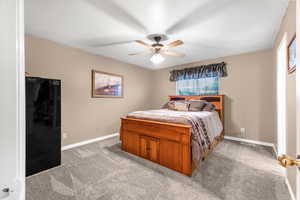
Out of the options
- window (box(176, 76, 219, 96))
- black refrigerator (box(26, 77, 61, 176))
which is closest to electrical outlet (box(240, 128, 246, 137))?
window (box(176, 76, 219, 96))

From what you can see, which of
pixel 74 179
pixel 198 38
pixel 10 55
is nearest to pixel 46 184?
pixel 74 179

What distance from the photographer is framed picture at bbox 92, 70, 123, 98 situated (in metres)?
3.50

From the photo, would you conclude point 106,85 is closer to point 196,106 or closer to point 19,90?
point 196,106

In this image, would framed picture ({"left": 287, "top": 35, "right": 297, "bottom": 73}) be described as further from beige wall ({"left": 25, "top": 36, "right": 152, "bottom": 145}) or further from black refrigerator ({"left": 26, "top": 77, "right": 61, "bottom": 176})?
beige wall ({"left": 25, "top": 36, "right": 152, "bottom": 145})

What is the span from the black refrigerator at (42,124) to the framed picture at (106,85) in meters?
1.33

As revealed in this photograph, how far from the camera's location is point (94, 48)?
10.4ft

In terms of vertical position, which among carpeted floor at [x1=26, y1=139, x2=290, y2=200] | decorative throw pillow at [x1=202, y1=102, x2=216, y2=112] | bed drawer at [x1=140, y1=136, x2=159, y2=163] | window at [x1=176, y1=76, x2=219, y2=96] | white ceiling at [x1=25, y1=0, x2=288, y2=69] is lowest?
carpeted floor at [x1=26, y1=139, x2=290, y2=200]

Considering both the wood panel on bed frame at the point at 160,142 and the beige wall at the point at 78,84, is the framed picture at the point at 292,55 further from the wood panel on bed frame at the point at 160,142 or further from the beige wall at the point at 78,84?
the beige wall at the point at 78,84

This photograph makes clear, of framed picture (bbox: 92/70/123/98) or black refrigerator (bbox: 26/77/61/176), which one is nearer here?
black refrigerator (bbox: 26/77/61/176)

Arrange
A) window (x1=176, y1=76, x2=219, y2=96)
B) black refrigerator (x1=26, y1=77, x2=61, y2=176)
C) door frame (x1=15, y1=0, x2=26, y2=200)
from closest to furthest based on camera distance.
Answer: door frame (x1=15, y1=0, x2=26, y2=200) → black refrigerator (x1=26, y1=77, x2=61, y2=176) → window (x1=176, y1=76, x2=219, y2=96)

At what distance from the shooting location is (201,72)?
4039mm

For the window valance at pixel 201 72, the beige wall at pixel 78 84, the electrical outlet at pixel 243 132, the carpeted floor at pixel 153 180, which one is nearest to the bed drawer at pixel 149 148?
the carpeted floor at pixel 153 180

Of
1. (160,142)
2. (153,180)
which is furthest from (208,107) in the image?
(153,180)

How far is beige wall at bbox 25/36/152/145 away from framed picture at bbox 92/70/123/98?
0.12 meters
